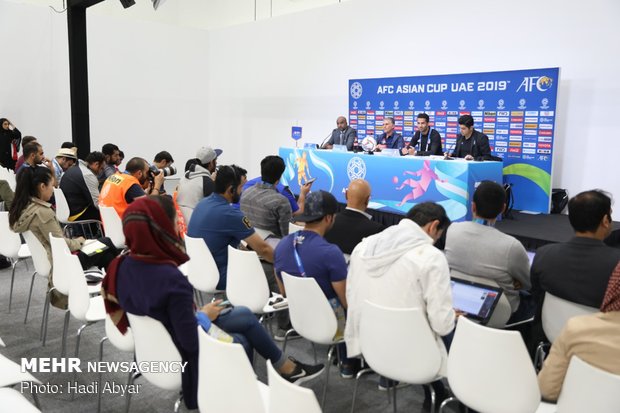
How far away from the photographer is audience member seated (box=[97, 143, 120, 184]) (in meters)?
5.70

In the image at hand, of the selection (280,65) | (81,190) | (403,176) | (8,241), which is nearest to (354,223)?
Answer: (8,241)

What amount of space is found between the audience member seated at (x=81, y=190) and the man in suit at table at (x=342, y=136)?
3.82 m

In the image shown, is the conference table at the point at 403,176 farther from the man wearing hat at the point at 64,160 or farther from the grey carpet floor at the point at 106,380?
the man wearing hat at the point at 64,160

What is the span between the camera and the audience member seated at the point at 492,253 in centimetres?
273

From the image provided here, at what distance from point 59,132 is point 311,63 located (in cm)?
504

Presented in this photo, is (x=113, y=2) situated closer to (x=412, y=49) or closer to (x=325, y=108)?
(x=325, y=108)

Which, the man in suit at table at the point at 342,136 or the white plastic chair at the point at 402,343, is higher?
the man in suit at table at the point at 342,136

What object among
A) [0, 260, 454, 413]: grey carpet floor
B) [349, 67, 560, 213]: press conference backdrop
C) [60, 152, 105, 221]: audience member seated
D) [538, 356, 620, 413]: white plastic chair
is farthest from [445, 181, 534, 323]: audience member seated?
[349, 67, 560, 213]: press conference backdrop

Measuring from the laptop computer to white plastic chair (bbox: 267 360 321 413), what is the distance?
129 centimetres

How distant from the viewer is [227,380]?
6.08 feet

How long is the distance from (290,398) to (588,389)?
0.97 meters

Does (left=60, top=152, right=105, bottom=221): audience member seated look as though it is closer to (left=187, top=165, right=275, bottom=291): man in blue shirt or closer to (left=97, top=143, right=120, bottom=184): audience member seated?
(left=97, top=143, right=120, bottom=184): audience member seated

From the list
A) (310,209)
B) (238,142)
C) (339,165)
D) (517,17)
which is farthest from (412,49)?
(310,209)

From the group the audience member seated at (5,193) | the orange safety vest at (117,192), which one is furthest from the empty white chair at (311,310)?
the audience member seated at (5,193)
